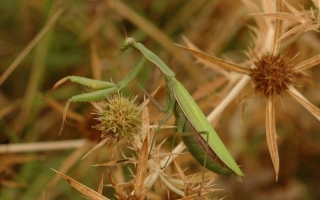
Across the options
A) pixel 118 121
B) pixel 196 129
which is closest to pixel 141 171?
pixel 118 121

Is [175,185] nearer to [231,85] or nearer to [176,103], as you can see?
[176,103]

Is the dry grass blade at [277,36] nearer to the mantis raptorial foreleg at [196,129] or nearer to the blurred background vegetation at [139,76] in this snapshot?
the mantis raptorial foreleg at [196,129]

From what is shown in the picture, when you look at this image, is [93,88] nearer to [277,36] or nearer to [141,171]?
[141,171]

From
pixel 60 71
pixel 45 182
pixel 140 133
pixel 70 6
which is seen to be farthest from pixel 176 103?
pixel 60 71

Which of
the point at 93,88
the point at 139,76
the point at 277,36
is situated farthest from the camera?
the point at 139,76

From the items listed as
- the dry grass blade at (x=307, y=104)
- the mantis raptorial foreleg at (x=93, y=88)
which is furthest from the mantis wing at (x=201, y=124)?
the dry grass blade at (x=307, y=104)
